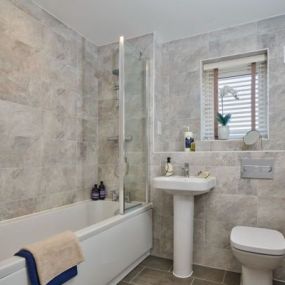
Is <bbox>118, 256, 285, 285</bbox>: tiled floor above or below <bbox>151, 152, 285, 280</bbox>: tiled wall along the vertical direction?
below

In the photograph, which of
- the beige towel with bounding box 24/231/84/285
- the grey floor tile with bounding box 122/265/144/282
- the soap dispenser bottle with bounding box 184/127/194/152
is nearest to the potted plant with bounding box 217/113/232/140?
the soap dispenser bottle with bounding box 184/127/194/152

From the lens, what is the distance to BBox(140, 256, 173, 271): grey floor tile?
227cm

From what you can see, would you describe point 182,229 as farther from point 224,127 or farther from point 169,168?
point 224,127

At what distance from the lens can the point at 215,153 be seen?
89.1 inches

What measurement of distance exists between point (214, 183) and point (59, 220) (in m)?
1.47

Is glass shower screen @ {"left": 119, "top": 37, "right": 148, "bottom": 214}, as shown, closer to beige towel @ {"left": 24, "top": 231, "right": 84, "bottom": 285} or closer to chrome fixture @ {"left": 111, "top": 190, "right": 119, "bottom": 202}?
chrome fixture @ {"left": 111, "top": 190, "right": 119, "bottom": 202}

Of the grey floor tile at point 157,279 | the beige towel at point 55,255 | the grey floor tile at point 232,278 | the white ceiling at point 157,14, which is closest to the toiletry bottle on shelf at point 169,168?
the grey floor tile at point 157,279

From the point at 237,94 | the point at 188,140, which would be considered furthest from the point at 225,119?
the point at 188,140

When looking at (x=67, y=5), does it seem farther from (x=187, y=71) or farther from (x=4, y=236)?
(x=4, y=236)

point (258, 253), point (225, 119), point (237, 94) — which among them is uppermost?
point (237, 94)

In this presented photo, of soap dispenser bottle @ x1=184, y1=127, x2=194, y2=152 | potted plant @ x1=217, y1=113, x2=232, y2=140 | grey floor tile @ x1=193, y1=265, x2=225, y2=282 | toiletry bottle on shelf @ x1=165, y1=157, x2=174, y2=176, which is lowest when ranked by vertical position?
grey floor tile @ x1=193, y1=265, x2=225, y2=282

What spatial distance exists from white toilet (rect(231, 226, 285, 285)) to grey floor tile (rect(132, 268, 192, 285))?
0.53 meters

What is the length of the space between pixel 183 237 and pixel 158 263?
46 cm

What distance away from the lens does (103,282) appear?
5.77 feet
